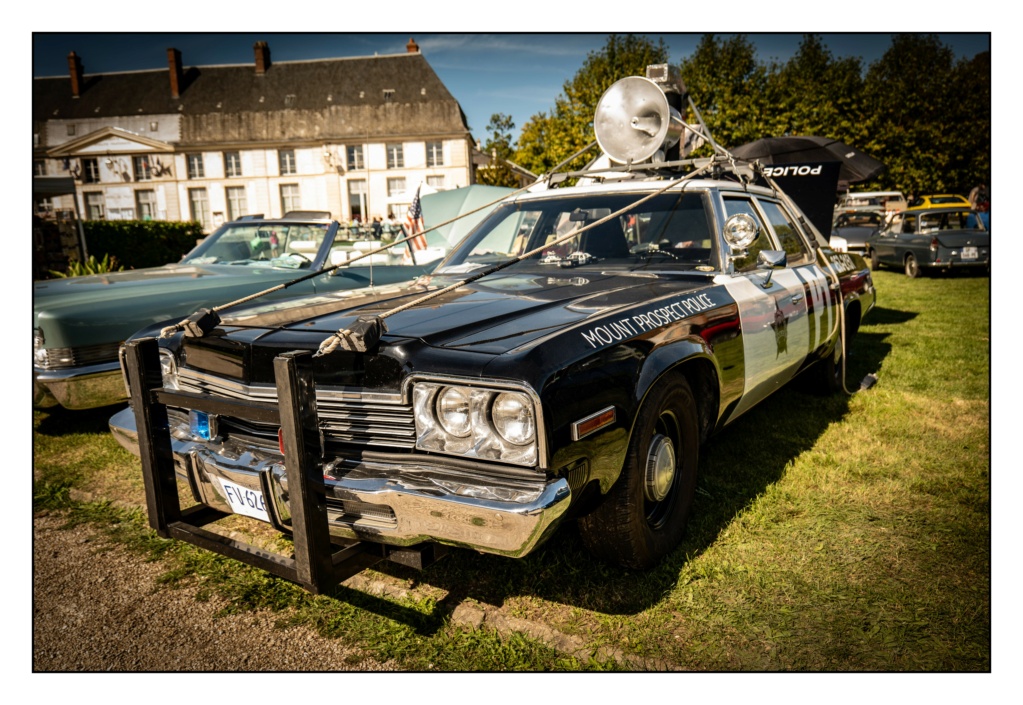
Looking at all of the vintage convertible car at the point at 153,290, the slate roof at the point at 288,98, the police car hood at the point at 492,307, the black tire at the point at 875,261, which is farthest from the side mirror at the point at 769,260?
the slate roof at the point at 288,98

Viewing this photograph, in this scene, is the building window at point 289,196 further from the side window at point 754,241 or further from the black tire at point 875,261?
the side window at point 754,241

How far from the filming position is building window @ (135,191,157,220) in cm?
4831

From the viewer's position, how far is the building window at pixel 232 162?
46250 millimetres

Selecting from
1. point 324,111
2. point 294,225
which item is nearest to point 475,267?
point 294,225

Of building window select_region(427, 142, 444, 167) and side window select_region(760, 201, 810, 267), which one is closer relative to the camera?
side window select_region(760, 201, 810, 267)

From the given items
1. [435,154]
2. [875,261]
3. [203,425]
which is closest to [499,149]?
[435,154]

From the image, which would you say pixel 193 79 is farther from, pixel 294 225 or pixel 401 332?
pixel 401 332

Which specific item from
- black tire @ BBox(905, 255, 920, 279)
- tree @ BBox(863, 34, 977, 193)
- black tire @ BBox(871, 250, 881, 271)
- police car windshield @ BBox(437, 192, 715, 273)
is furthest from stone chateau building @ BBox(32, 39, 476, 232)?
police car windshield @ BBox(437, 192, 715, 273)

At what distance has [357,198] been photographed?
151ft

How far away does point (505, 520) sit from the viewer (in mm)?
1938

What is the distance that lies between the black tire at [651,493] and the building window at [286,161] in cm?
4759

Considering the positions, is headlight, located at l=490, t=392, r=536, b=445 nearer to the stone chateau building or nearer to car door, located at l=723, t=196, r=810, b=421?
car door, located at l=723, t=196, r=810, b=421

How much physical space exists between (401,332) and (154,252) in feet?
69.0

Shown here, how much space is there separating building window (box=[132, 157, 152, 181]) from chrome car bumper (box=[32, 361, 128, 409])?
164 ft
